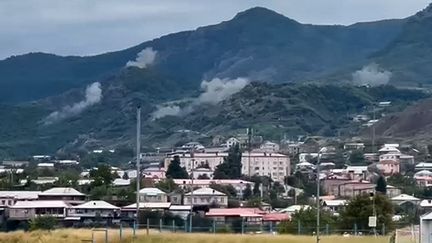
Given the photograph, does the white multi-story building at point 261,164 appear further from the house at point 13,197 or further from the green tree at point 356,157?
the house at point 13,197

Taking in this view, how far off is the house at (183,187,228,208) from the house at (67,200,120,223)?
43.1 ft

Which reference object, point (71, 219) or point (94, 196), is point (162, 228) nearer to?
point (71, 219)

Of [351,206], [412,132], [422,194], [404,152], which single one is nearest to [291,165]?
[404,152]

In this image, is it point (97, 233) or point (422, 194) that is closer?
point (97, 233)

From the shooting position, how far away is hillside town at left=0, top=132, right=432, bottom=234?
66000 mm

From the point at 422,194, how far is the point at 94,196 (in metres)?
27.8

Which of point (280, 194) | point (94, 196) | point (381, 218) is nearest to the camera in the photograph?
point (381, 218)

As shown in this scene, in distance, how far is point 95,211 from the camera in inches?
2648

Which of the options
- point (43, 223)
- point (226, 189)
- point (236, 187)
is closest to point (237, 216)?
point (43, 223)

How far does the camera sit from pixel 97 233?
40906mm

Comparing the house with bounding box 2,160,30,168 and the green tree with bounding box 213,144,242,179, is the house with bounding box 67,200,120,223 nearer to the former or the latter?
the green tree with bounding box 213,144,242,179

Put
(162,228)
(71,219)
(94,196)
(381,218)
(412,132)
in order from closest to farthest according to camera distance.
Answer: (162,228) < (381,218) < (71,219) < (94,196) < (412,132)

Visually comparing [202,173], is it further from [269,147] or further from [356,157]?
[269,147]

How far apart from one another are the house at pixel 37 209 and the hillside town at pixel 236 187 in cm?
6
